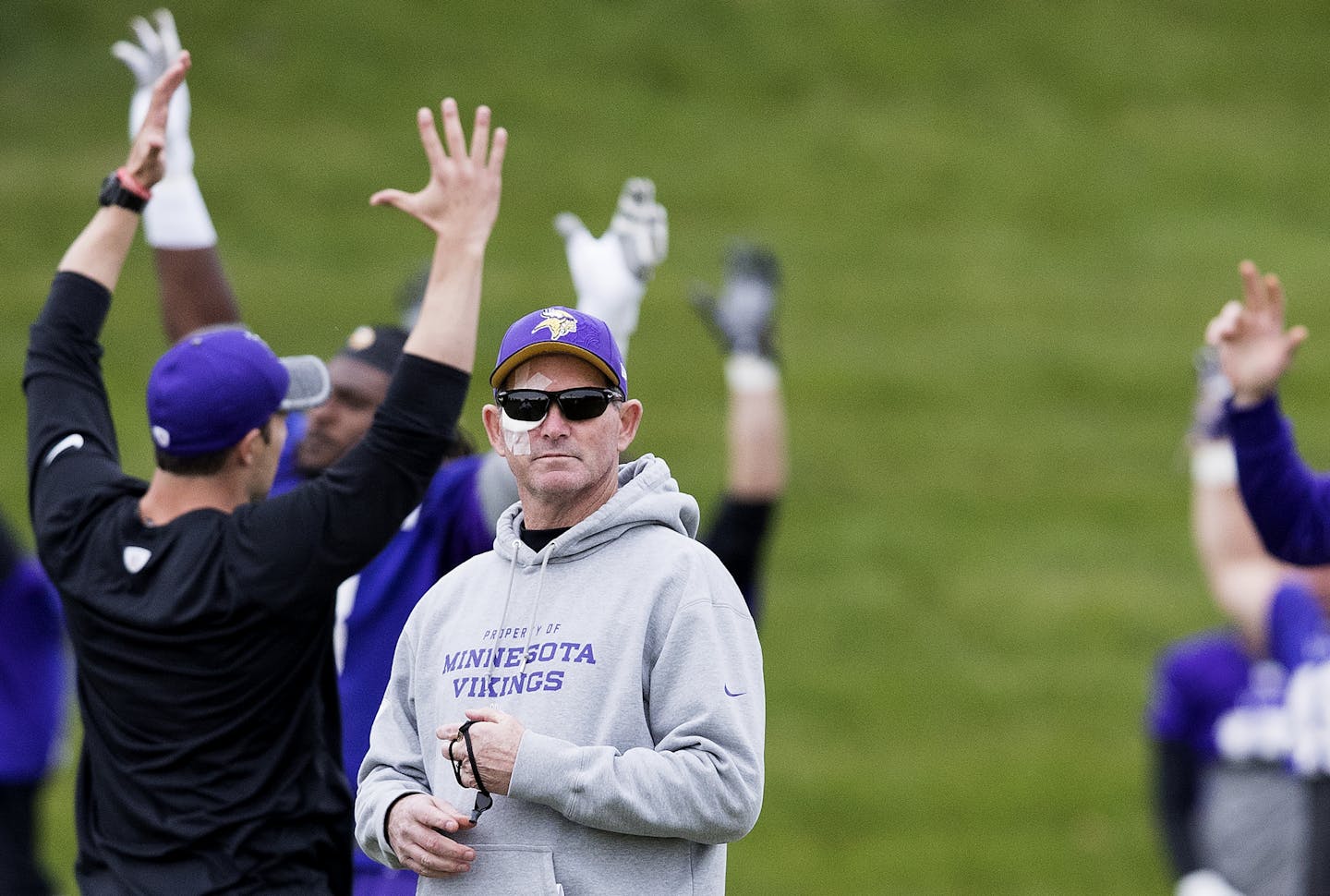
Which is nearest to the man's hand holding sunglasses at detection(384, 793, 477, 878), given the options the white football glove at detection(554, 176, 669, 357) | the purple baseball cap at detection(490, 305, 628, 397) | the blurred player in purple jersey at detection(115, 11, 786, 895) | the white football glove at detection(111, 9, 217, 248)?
the purple baseball cap at detection(490, 305, 628, 397)

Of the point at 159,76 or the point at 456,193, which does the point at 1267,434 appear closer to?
the point at 456,193

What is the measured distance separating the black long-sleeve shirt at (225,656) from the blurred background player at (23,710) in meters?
3.65

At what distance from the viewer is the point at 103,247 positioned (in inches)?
151

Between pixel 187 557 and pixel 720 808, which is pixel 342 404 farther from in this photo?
pixel 720 808

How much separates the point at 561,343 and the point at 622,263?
130 centimetres

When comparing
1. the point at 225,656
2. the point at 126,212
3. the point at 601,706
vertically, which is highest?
the point at 126,212

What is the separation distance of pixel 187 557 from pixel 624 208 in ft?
4.60

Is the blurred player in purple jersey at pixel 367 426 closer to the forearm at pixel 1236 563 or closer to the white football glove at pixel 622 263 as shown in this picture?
the white football glove at pixel 622 263

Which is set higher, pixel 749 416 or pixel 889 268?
pixel 889 268

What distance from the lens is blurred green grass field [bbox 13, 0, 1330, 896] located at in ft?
36.6

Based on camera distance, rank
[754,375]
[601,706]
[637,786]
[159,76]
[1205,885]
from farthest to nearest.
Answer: [1205,885] < [754,375] < [159,76] < [601,706] < [637,786]

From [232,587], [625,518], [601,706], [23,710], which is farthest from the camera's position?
[23,710]

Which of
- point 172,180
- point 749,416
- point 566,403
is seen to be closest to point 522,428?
point 566,403

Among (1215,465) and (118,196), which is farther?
(1215,465)
